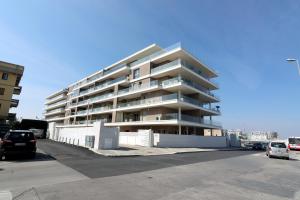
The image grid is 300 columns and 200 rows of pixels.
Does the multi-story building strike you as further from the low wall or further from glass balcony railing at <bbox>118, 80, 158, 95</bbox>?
the low wall

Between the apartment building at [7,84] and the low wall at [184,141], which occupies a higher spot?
the apartment building at [7,84]

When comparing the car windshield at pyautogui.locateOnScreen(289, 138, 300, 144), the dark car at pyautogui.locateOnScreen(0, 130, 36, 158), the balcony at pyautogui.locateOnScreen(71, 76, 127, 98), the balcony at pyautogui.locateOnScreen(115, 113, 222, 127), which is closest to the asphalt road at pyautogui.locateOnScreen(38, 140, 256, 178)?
the dark car at pyautogui.locateOnScreen(0, 130, 36, 158)

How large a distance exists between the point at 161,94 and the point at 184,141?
913 cm

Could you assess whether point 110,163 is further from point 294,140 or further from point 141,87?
point 294,140

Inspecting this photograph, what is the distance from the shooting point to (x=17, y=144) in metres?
11.7

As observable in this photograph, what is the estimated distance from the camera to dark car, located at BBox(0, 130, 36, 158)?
11336mm

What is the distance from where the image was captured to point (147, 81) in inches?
1391

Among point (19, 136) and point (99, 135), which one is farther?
point (99, 135)

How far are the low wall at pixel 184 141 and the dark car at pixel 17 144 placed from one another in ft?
52.4

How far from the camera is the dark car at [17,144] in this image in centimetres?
1134

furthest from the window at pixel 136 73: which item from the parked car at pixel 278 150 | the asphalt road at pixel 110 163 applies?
the parked car at pixel 278 150

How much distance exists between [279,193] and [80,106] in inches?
2220

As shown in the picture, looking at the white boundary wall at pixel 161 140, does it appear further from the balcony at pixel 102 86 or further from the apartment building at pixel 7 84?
the apartment building at pixel 7 84

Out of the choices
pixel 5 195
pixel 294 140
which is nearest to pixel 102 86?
pixel 294 140
